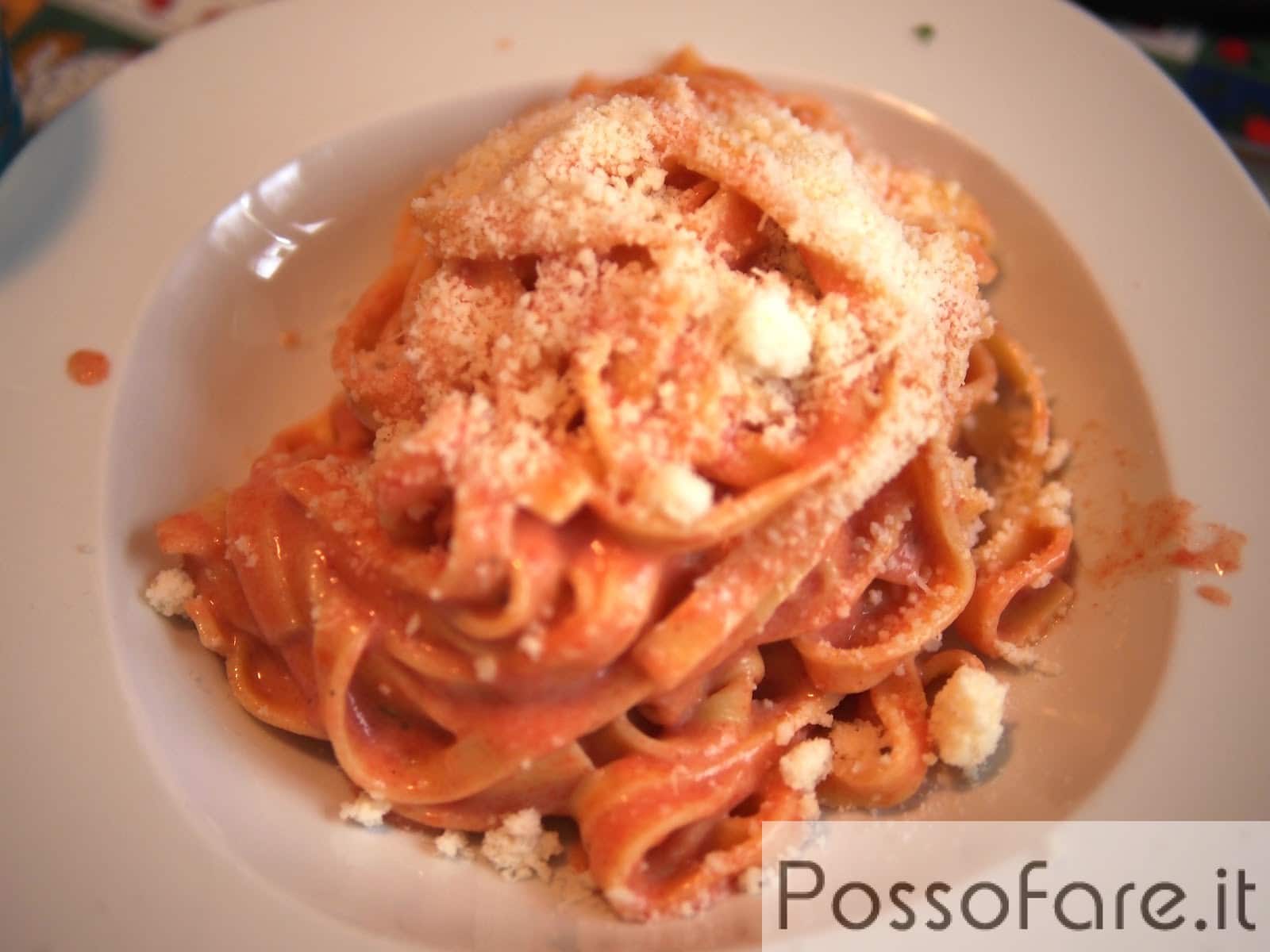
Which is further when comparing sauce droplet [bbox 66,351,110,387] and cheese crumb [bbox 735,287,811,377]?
sauce droplet [bbox 66,351,110,387]

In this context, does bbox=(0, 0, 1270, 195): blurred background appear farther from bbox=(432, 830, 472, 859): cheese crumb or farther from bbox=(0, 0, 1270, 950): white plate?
bbox=(432, 830, 472, 859): cheese crumb

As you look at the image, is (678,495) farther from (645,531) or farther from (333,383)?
(333,383)

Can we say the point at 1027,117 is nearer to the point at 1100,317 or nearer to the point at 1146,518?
the point at 1100,317

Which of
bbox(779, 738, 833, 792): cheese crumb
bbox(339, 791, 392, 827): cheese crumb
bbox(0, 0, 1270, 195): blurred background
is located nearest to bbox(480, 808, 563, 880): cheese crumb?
bbox(339, 791, 392, 827): cheese crumb

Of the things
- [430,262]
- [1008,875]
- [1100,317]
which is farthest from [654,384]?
[1100,317]

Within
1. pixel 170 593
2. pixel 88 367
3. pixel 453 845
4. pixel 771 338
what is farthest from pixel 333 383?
pixel 771 338
